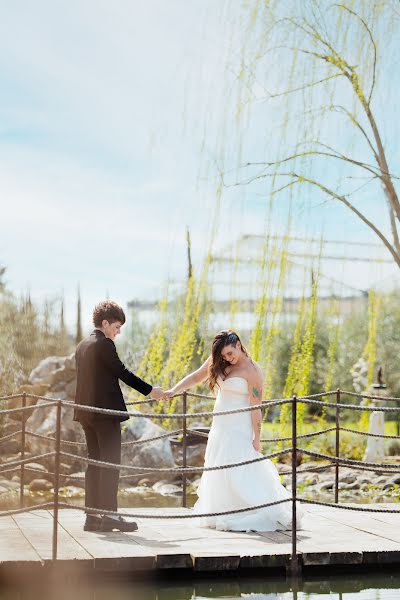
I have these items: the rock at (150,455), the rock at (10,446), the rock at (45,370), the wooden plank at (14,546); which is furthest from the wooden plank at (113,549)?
the rock at (45,370)

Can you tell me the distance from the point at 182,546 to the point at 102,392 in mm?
1119

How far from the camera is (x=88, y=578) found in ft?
18.8

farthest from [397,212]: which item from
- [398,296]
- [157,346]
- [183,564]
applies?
[398,296]

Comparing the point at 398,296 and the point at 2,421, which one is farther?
the point at 398,296

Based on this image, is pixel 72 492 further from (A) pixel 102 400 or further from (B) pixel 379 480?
(A) pixel 102 400

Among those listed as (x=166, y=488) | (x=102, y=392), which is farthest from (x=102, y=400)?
(x=166, y=488)

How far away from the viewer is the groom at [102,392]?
6469 mm

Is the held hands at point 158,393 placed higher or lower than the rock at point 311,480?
higher

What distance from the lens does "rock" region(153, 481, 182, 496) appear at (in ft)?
40.1

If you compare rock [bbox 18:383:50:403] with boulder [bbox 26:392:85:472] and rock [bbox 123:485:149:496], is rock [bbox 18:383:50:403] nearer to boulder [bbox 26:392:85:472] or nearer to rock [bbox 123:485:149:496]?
boulder [bbox 26:392:85:472]

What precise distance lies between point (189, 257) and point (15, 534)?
12.0 meters

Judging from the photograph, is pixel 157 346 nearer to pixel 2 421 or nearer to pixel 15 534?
pixel 2 421

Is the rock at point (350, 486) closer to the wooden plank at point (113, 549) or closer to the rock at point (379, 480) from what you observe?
the rock at point (379, 480)

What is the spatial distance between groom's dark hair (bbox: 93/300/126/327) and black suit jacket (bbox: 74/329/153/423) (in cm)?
9
